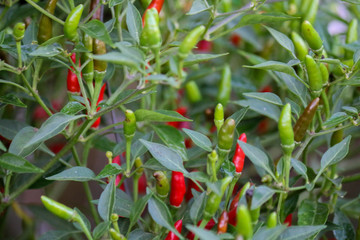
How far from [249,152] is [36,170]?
26cm

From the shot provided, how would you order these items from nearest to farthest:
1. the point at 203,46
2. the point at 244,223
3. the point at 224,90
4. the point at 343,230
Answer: the point at 244,223 → the point at 343,230 → the point at 224,90 → the point at 203,46

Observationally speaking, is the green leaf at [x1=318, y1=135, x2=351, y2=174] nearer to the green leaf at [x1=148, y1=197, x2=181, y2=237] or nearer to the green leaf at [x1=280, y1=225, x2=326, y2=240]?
the green leaf at [x1=280, y1=225, x2=326, y2=240]

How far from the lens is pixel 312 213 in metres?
0.71

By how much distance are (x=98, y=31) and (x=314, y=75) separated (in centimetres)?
29

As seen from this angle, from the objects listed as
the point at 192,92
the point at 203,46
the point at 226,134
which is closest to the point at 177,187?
the point at 226,134

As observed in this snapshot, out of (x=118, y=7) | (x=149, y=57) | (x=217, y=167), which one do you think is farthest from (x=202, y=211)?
(x=118, y=7)

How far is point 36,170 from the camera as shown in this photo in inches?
23.2

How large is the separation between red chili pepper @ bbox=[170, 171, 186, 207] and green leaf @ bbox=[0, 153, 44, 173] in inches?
8.1

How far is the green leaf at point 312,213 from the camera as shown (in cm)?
70

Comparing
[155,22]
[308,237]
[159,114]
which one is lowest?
[308,237]

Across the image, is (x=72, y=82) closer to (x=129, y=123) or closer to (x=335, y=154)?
(x=129, y=123)

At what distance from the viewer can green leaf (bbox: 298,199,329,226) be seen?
2.29 ft

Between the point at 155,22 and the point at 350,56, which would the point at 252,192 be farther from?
the point at 350,56

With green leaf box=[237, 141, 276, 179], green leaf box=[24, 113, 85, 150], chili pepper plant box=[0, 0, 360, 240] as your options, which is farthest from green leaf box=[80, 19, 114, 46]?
green leaf box=[237, 141, 276, 179]
